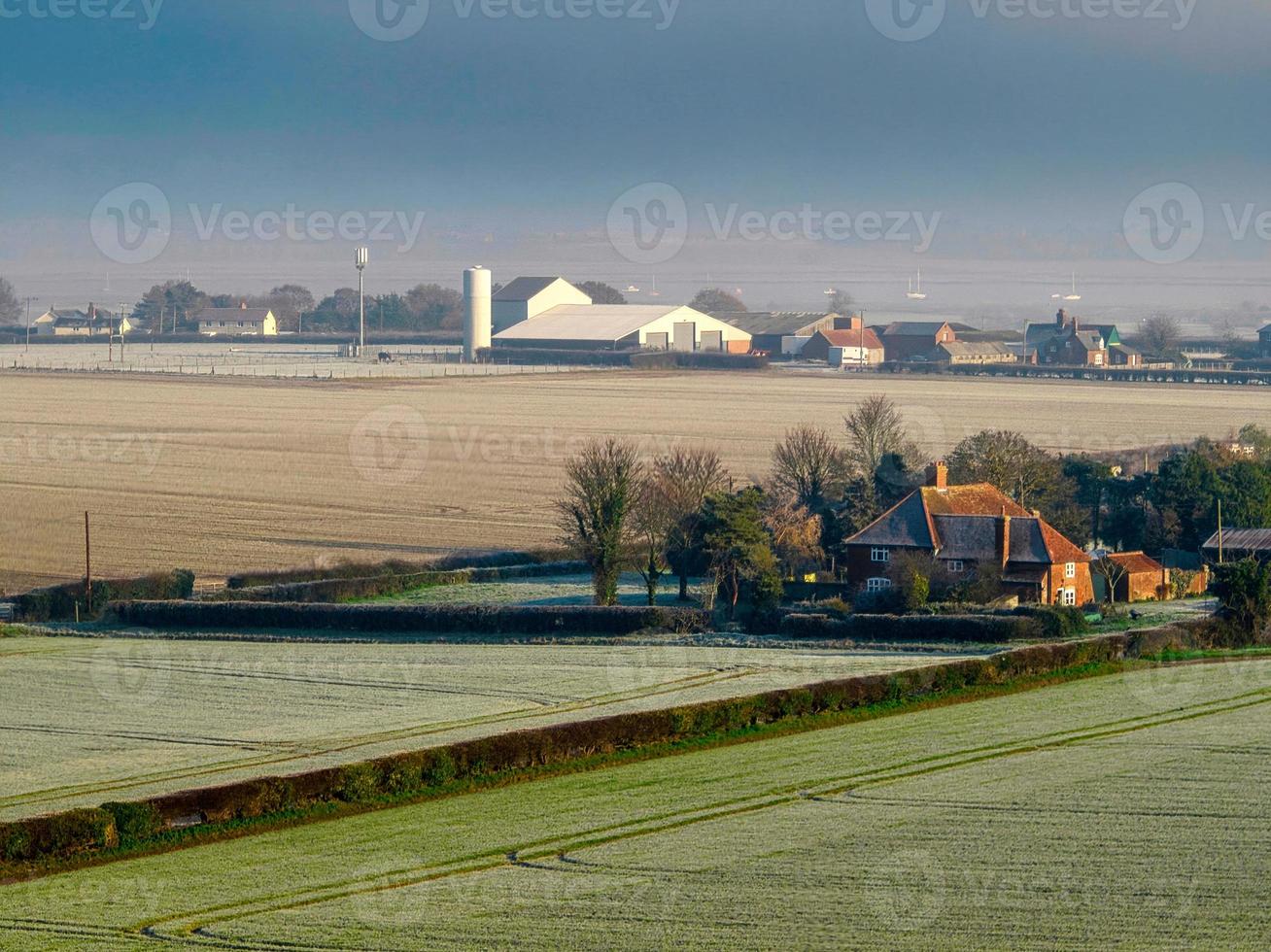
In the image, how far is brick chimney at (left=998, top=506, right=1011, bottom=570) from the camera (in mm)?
42844

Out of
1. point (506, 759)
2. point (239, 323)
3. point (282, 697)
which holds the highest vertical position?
point (239, 323)

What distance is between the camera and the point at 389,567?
46688 mm

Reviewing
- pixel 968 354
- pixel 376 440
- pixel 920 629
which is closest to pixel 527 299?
pixel 968 354

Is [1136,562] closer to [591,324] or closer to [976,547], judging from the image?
[976,547]

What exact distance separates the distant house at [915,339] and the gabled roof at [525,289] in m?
31.6

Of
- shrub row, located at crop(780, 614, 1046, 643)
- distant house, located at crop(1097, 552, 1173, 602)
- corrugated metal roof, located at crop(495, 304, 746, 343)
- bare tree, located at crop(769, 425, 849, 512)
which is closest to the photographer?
shrub row, located at crop(780, 614, 1046, 643)

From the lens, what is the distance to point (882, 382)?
416 feet

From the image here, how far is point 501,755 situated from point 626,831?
4074mm

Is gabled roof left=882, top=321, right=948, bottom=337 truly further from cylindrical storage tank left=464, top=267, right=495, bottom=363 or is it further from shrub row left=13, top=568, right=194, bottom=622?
shrub row left=13, top=568, right=194, bottom=622

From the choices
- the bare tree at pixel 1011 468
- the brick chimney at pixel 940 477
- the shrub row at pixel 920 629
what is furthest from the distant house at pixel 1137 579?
the shrub row at pixel 920 629

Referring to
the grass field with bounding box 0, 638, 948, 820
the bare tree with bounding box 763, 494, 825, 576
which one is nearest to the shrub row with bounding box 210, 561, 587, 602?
the grass field with bounding box 0, 638, 948, 820

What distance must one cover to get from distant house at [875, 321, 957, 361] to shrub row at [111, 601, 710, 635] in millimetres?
119983

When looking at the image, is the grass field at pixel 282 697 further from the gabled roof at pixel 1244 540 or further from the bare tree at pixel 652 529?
the gabled roof at pixel 1244 540

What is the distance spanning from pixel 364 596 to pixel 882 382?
87.1 metres
